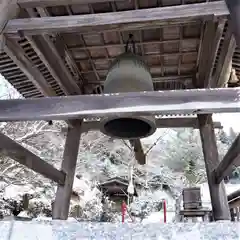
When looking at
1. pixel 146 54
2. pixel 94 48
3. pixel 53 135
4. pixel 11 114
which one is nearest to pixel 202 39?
pixel 146 54

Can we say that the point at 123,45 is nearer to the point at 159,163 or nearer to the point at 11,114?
the point at 11,114

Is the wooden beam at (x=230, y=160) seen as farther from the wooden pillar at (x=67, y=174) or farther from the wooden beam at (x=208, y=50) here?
the wooden pillar at (x=67, y=174)

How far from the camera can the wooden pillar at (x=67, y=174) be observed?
152 inches

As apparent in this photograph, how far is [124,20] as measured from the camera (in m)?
2.36

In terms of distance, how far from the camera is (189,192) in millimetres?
6645

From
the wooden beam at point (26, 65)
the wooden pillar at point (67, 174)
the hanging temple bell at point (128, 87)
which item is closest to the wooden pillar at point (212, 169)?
the hanging temple bell at point (128, 87)

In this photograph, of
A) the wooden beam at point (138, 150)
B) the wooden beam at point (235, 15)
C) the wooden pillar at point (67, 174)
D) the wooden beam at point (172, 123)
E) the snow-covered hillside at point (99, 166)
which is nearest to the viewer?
the wooden beam at point (235, 15)

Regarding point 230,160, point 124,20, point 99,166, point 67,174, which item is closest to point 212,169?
point 230,160

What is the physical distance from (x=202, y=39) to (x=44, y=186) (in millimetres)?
7584

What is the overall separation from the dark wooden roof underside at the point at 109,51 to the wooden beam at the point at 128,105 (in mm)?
839

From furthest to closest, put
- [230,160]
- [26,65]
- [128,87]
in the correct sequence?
[26,65] < [230,160] < [128,87]

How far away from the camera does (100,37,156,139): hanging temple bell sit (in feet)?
9.38

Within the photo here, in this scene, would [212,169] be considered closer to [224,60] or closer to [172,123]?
[172,123]

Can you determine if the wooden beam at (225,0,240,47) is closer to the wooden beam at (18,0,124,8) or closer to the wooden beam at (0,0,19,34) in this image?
the wooden beam at (18,0,124,8)
